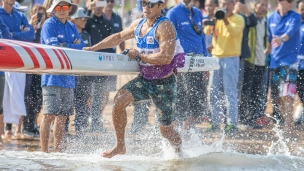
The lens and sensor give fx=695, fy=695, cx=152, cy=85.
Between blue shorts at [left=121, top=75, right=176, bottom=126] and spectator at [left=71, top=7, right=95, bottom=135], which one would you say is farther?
spectator at [left=71, top=7, right=95, bottom=135]

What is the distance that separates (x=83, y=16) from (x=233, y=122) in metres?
2.80

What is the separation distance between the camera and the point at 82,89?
10.1 meters

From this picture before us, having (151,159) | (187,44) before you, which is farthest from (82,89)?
(151,159)

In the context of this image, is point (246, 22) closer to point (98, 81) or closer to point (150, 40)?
point (98, 81)

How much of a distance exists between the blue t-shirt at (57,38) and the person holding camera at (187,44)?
184cm

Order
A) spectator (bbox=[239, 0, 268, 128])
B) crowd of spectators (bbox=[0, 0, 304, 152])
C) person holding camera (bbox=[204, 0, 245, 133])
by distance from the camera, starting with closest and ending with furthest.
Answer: crowd of spectators (bbox=[0, 0, 304, 152]) → person holding camera (bbox=[204, 0, 245, 133]) → spectator (bbox=[239, 0, 268, 128])

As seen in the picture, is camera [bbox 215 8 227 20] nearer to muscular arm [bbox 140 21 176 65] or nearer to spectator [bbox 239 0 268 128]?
spectator [bbox 239 0 268 128]

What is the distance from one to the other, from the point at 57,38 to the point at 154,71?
4.20 ft

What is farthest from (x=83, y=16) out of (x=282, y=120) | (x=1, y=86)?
(x=282, y=120)

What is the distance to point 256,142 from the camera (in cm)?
954

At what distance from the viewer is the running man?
7.15m

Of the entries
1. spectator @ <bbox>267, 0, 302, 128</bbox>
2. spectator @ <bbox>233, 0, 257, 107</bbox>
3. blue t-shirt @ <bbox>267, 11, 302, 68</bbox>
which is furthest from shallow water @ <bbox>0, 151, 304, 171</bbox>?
spectator @ <bbox>233, 0, 257, 107</bbox>

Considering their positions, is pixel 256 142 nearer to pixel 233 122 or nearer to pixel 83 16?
pixel 233 122

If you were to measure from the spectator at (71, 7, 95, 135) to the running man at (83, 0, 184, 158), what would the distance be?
7.62ft
